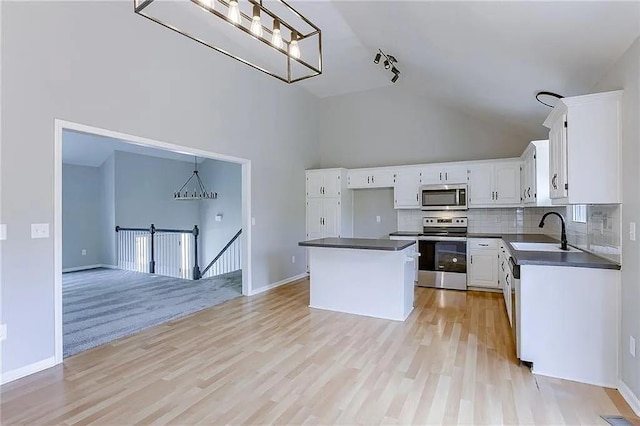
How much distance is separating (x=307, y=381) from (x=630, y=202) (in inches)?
106

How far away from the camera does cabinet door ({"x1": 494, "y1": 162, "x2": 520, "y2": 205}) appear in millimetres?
5250

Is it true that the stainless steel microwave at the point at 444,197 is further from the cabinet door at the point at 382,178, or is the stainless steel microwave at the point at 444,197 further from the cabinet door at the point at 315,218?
the cabinet door at the point at 315,218

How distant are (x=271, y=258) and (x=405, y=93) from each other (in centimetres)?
404

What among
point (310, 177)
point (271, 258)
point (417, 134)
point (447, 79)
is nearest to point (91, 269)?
point (271, 258)

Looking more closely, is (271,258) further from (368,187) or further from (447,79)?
(447,79)

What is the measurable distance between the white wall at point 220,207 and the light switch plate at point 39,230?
591 cm

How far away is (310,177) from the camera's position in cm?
681

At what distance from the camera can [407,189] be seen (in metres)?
6.06

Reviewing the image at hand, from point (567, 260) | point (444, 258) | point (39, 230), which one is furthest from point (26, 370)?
point (444, 258)

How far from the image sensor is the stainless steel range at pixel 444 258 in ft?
17.8

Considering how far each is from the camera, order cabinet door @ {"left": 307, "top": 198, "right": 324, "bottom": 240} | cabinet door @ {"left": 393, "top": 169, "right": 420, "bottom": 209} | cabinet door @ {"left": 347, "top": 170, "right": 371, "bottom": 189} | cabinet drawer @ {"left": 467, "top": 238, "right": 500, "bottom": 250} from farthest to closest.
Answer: cabinet door @ {"left": 307, "top": 198, "right": 324, "bottom": 240}, cabinet door @ {"left": 347, "top": 170, "right": 371, "bottom": 189}, cabinet door @ {"left": 393, "top": 169, "right": 420, "bottom": 209}, cabinet drawer @ {"left": 467, "top": 238, "right": 500, "bottom": 250}

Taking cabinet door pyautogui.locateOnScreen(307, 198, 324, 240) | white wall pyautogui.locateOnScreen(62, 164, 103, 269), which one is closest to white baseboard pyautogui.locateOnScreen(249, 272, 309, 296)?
cabinet door pyautogui.locateOnScreen(307, 198, 324, 240)

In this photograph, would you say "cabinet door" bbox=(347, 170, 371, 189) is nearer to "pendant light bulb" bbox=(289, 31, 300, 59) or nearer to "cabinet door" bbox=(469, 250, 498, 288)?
"cabinet door" bbox=(469, 250, 498, 288)

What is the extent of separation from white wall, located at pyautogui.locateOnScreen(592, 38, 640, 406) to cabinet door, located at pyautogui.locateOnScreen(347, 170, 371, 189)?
4189 mm
